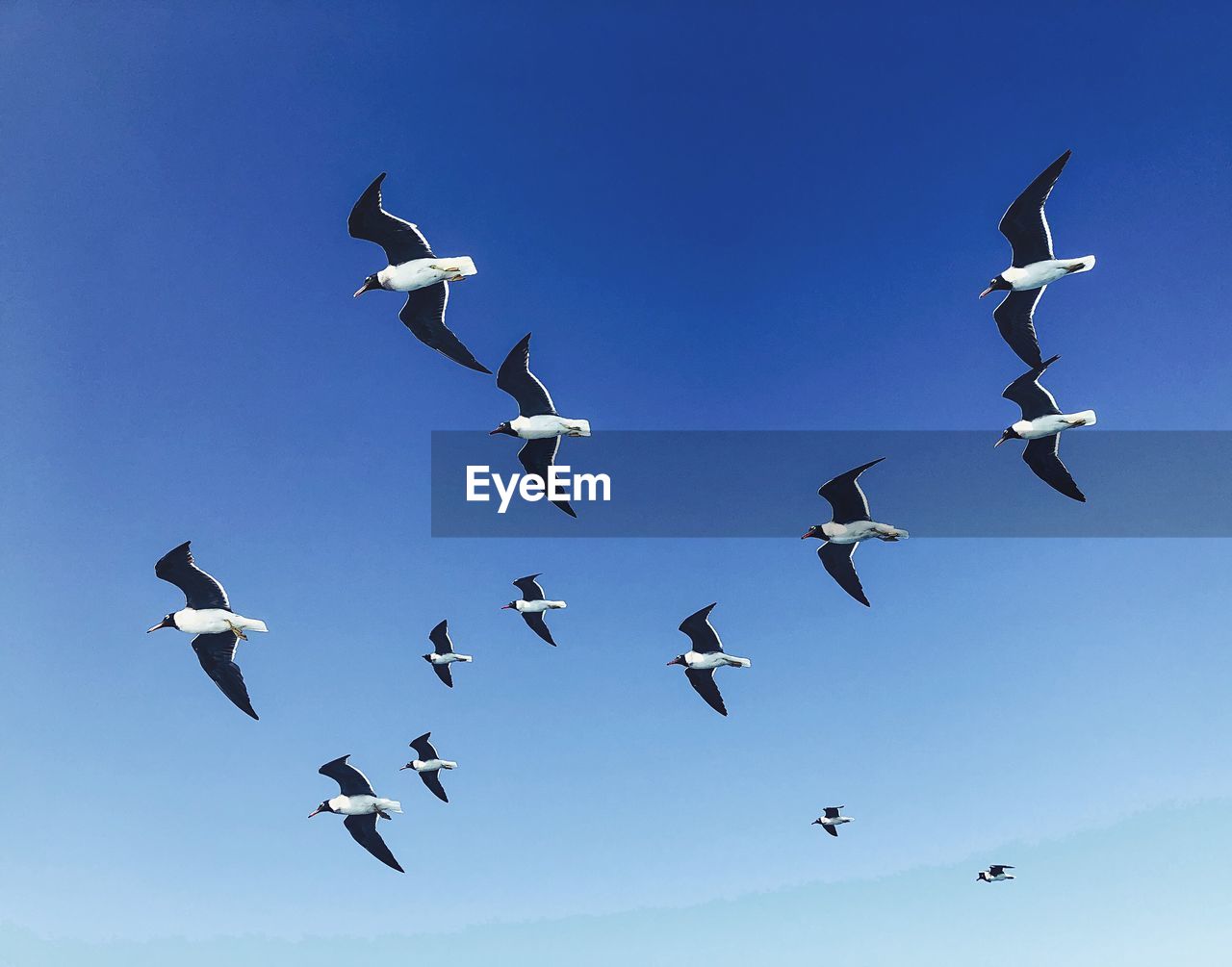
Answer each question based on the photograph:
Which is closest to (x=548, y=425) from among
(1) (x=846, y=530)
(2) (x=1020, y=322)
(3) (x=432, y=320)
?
(3) (x=432, y=320)

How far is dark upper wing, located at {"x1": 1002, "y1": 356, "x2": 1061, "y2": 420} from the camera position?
2822cm

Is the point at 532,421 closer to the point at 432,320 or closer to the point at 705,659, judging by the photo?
the point at 432,320

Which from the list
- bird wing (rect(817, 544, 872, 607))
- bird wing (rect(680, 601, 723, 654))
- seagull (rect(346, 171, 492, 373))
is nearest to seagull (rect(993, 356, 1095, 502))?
bird wing (rect(817, 544, 872, 607))

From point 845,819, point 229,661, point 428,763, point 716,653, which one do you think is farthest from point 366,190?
point 845,819

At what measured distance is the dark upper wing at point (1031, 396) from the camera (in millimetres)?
28219

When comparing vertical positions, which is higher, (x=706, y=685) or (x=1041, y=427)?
(x=1041, y=427)

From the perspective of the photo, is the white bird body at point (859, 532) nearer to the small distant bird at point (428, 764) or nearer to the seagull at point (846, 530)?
the seagull at point (846, 530)

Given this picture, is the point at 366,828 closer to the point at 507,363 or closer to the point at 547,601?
the point at 547,601

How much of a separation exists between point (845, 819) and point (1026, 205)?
27553 mm

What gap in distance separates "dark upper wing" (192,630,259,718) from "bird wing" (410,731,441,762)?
46.1ft

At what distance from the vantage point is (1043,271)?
26906mm

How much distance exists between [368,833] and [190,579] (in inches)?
501

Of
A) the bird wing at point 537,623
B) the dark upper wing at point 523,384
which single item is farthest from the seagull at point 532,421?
the bird wing at point 537,623

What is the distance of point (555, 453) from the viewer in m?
30.6
